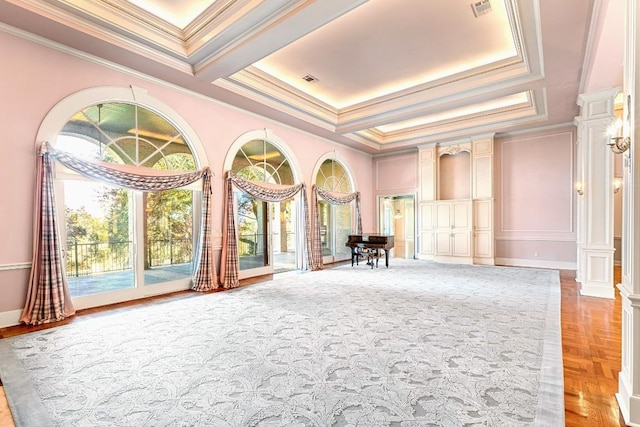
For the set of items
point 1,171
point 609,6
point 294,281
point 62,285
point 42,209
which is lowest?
point 294,281

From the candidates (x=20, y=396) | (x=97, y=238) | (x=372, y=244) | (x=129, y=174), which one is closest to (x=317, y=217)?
(x=372, y=244)

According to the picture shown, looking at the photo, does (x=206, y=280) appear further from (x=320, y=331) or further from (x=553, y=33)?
(x=553, y=33)

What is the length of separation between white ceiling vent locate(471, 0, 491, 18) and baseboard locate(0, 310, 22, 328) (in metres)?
6.81

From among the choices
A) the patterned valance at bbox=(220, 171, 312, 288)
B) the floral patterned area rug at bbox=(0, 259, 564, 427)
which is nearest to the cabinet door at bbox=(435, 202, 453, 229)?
the floral patterned area rug at bbox=(0, 259, 564, 427)

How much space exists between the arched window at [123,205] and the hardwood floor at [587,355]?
1.61ft

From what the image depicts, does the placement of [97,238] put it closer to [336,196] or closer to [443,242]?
[336,196]

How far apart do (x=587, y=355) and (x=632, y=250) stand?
4.76 ft

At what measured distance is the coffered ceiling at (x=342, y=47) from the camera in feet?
12.1

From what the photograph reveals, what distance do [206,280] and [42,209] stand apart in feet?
8.37

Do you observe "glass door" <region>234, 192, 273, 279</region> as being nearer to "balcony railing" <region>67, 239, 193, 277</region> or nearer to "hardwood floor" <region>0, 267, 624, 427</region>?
"balcony railing" <region>67, 239, 193, 277</region>

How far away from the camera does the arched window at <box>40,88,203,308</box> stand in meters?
4.36

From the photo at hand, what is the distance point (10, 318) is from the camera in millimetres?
3748

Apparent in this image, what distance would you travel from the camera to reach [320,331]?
3.46 metres

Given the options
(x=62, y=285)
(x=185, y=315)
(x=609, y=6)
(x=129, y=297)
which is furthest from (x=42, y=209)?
(x=609, y=6)
